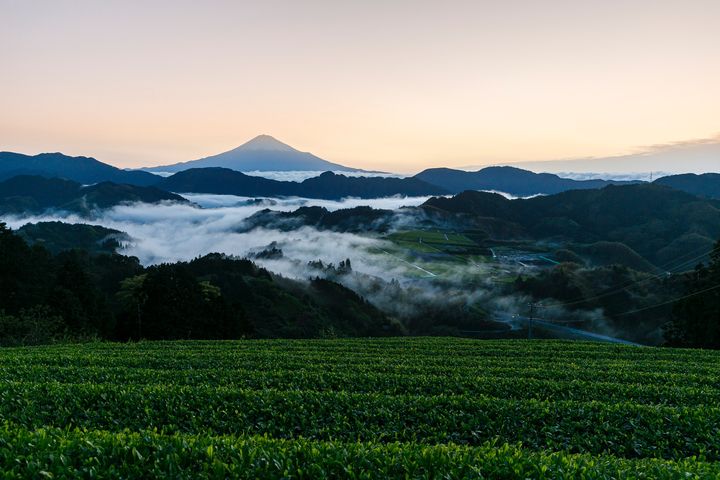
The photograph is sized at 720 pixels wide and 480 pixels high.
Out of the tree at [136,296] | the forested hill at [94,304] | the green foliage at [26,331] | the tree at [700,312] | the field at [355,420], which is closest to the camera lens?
the field at [355,420]

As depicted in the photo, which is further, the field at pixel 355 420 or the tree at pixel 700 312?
the tree at pixel 700 312

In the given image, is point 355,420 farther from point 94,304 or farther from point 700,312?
point 94,304

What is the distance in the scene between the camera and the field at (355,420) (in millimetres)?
6704

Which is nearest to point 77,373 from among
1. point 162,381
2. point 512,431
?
point 162,381

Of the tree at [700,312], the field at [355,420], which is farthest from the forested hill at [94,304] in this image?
the tree at [700,312]

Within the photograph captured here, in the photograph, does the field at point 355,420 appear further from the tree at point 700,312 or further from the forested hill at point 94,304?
the tree at point 700,312

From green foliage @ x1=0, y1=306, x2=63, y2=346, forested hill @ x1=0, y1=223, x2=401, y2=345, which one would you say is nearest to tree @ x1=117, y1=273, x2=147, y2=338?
forested hill @ x1=0, y1=223, x2=401, y2=345

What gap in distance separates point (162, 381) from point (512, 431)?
11186 mm

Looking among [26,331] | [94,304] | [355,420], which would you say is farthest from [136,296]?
[355,420]

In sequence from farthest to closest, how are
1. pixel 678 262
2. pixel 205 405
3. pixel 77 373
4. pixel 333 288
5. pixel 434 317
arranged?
pixel 678 262 < pixel 333 288 < pixel 434 317 < pixel 77 373 < pixel 205 405

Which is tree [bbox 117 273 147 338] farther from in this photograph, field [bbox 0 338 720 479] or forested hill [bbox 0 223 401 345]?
field [bbox 0 338 720 479]

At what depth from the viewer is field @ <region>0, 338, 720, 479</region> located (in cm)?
670

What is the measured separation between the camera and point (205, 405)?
432 inches

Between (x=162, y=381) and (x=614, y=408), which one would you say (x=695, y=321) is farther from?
(x=162, y=381)
